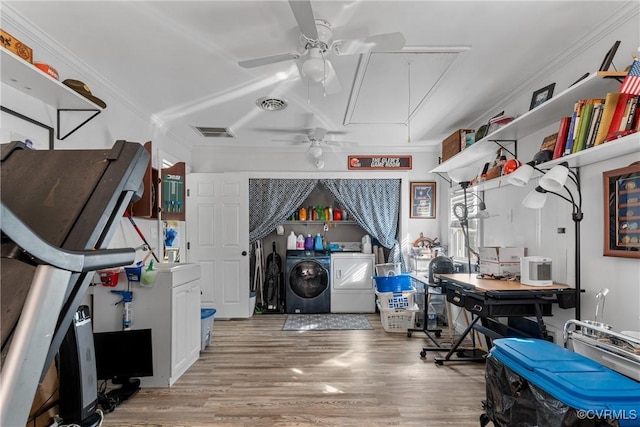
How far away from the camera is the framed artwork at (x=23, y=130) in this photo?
6.09ft

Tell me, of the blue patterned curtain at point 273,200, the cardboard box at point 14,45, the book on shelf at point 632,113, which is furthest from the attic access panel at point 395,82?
the cardboard box at point 14,45

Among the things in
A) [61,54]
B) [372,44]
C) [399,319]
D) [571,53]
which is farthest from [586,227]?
[61,54]

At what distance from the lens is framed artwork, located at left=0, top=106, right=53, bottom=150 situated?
186 cm

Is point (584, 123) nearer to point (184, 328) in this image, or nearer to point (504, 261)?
point (504, 261)

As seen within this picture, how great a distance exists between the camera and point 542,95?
2.44m

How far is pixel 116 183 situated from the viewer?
65 centimetres

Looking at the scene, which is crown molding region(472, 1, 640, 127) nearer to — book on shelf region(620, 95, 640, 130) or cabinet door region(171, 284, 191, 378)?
book on shelf region(620, 95, 640, 130)

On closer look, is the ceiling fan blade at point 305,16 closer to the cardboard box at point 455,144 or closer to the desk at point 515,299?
the desk at point 515,299

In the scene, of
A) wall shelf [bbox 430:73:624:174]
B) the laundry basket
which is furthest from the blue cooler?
the laundry basket

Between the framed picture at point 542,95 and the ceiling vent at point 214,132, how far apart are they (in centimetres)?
314

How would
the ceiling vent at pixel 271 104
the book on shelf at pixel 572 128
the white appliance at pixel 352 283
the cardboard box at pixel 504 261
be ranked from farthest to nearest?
the white appliance at pixel 352 283, the ceiling vent at pixel 271 104, the cardboard box at pixel 504 261, the book on shelf at pixel 572 128

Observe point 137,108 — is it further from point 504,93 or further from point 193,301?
point 504,93

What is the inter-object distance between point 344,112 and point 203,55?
61.0 inches

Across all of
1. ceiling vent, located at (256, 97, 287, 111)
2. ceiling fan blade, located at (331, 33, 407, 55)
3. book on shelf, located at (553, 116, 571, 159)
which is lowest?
book on shelf, located at (553, 116, 571, 159)
